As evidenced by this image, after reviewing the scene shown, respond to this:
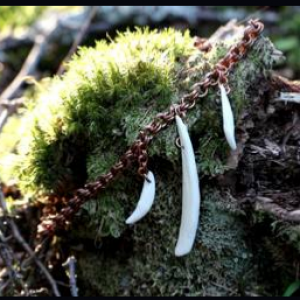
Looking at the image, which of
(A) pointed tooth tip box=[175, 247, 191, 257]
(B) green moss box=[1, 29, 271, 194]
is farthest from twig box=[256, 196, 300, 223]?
(A) pointed tooth tip box=[175, 247, 191, 257]

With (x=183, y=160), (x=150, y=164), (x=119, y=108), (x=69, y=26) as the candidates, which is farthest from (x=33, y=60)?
(x=183, y=160)

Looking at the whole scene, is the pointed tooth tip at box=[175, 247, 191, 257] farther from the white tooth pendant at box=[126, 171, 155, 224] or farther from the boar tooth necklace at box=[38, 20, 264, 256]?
the white tooth pendant at box=[126, 171, 155, 224]

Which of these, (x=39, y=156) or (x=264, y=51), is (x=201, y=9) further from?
(x=39, y=156)

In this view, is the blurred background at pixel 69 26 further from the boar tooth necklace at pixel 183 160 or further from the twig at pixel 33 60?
the boar tooth necklace at pixel 183 160

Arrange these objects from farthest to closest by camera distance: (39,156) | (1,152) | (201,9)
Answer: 1. (201,9)
2. (1,152)
3. (39,156)

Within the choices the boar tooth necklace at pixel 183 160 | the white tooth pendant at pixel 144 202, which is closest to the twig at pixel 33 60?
the boar tooth necklace at pixel 183 160

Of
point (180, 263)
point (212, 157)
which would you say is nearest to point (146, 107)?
point (212, 157)

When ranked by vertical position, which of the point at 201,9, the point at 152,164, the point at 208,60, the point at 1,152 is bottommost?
the point at 152,164

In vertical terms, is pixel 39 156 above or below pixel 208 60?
below
